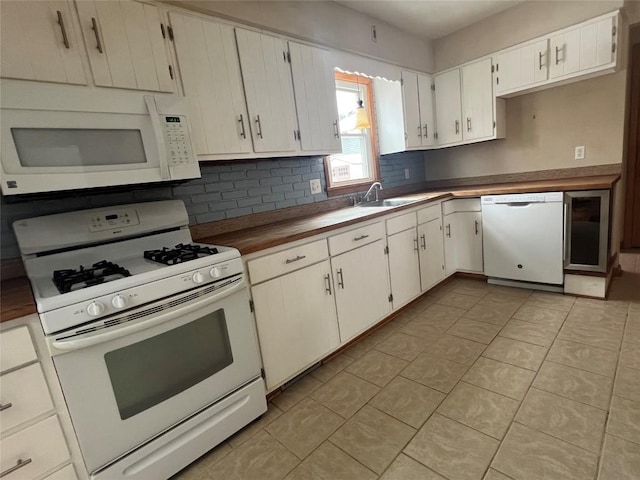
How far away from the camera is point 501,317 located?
99.1 inches

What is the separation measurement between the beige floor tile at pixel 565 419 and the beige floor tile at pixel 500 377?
0.07 meters

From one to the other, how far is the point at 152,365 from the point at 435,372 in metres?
1.54

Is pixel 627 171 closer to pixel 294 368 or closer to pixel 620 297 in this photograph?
pixel 620 297

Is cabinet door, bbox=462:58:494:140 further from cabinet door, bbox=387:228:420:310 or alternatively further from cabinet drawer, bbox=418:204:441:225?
cabinet door, bbox=387:228:420:310

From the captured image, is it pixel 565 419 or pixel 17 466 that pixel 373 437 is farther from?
pixel 17 466

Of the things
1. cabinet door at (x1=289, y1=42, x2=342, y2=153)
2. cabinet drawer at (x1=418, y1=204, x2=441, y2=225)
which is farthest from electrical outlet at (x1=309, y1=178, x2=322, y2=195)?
cabinet drawer at (x1=418, y1=204, x2=441, y2=225)

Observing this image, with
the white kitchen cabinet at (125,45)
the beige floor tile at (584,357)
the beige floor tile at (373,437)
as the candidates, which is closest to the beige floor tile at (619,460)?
the beige floor tile at (584,357)

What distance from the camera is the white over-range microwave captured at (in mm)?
1258

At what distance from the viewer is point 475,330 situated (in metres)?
2.38

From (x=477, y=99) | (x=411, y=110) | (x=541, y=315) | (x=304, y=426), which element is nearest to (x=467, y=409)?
(x=304, y=426)

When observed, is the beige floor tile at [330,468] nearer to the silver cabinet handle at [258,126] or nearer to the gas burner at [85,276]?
the gas burner at [85,276]

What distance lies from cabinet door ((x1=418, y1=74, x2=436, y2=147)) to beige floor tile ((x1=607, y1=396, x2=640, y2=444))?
2634 mm

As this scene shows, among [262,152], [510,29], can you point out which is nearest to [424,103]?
[510,29]

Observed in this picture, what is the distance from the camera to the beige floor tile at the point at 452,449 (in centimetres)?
132
